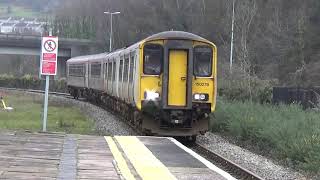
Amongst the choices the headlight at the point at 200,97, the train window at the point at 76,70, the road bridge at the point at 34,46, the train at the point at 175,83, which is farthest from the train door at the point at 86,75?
the road bridge at the point at 34,46

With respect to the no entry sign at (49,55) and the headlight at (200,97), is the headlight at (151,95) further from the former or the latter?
the no entry sign at (49,55)

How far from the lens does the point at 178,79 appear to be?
18.3 metres

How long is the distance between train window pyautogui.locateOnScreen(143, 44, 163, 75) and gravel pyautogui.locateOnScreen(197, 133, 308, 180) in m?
2.69

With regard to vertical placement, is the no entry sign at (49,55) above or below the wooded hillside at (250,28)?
below

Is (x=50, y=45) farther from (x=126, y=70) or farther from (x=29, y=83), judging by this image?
(x=29, y=83)

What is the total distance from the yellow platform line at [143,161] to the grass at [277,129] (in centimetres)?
369

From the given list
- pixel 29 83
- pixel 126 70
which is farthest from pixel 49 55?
pixel 29 83

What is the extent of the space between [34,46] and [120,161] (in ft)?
260

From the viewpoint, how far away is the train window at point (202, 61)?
1848cm

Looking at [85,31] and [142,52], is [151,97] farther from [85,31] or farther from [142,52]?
[85,31]

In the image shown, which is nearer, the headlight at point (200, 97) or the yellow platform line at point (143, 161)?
the yellow platform line at point (143, 161)

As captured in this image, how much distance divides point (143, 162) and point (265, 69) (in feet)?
156

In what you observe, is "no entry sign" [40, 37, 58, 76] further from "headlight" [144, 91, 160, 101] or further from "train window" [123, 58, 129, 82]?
"train window" [123, 58, 129, 82]

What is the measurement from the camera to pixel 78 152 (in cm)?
1179
